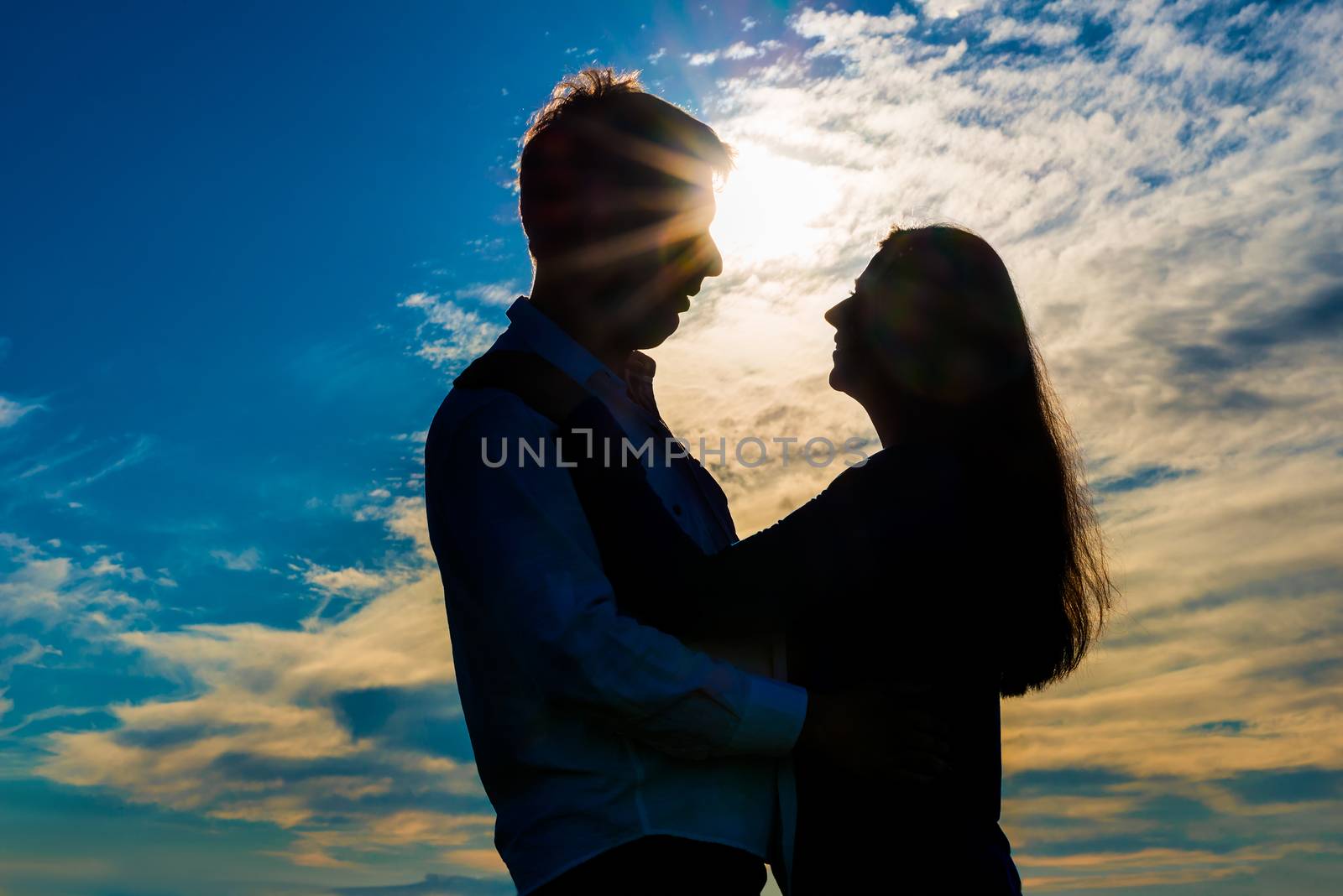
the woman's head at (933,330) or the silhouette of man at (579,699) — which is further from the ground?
the woman's head at (933,330)

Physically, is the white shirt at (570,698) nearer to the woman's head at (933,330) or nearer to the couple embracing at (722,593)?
the couple embracing at (722,593)

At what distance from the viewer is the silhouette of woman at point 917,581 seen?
A: 9.34 feet

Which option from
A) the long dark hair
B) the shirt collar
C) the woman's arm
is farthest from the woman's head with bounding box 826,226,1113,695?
the shirt collar

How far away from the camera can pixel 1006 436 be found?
11.3ft

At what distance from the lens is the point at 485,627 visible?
280cm

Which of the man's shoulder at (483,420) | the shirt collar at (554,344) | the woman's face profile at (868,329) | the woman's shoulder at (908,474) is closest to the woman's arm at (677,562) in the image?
the man's shoulder at (483,420)

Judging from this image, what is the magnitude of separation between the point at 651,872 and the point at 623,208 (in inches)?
81.8

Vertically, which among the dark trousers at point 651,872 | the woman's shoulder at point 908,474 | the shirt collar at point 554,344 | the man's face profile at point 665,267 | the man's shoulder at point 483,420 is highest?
the man's face profile at point 665,267

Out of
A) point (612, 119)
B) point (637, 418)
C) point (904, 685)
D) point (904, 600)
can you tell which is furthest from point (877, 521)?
point (612, 119)

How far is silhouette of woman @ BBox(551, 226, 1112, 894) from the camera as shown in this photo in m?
2.85

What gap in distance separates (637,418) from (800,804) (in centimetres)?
134

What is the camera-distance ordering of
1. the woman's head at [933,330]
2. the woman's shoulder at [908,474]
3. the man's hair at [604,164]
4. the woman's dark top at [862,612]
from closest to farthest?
the woman's dark top at [862,612] < the woman's shoulder at [908,474] < the woman's head at [933,330] < the man's hair at [604,164]

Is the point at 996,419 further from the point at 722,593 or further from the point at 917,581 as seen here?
the point at 722,593

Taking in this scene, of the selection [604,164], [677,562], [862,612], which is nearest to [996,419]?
[862,612]
